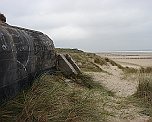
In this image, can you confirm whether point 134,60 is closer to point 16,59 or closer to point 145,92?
point 145,92

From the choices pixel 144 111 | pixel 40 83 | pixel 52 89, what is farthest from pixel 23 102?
pixel 144 111

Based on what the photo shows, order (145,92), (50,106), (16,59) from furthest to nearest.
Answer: (145,92) → (50,106) → (16,59)

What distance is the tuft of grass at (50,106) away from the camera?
18.8ft

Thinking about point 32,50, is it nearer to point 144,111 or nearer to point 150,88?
point 144,111

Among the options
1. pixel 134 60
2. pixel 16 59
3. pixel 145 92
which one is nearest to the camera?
pixel 16 59

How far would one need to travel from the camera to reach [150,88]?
980 centimetres

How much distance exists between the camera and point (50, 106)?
6.23m

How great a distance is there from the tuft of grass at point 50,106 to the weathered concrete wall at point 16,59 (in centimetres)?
20

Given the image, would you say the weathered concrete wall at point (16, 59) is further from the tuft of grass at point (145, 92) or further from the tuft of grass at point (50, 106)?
the tuft of grass at point (145, 92)

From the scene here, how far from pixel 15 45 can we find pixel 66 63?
18.9 ft

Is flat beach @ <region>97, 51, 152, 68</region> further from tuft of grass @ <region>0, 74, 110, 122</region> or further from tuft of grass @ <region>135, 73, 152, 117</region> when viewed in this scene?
tuft of grass @ <region>0, 74, 110, 122</region>

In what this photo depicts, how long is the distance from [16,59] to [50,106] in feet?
3.05

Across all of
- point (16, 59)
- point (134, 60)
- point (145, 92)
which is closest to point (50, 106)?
point (16, 59)

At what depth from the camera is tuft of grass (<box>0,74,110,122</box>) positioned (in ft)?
18.8
